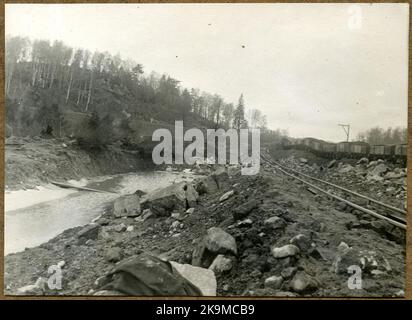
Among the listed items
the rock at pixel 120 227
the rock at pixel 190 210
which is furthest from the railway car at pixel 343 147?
the rock at pixel 120 227

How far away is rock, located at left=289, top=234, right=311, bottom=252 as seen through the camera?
3.72m

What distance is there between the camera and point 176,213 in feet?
14.7

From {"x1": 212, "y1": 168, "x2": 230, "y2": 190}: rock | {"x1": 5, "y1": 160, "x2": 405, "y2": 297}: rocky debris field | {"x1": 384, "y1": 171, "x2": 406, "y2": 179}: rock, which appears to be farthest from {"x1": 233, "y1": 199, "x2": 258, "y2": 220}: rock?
{"x1": 384, "y1": 171, "x2": 406, "y2": 179}: rock

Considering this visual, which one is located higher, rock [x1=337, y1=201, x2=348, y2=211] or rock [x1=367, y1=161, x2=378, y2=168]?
rock [x1=367, y1=161, x2=378, y2=168]

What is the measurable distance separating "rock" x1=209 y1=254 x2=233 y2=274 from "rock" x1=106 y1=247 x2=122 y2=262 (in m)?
1.28

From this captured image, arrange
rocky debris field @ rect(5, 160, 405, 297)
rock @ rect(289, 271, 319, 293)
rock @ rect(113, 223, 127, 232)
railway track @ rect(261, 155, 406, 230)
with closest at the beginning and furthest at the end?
1. rock @ rect(289, 271, 319, 293)
2. rocky debris field @ rect(5, 160, 405, 297)
3. railway track @ rect(261, 155, 406, 230)
4. rock @ rect(113, 223, 127, 232)

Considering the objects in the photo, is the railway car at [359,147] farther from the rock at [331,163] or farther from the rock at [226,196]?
the rock at [226,196]

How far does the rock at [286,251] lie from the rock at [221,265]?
0.56 m

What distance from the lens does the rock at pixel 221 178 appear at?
4484mm

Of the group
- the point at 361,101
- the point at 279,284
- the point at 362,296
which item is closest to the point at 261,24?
the point at 361,101

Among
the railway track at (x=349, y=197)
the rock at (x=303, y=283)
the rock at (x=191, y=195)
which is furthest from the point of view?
the rock at (x=191, y=195)

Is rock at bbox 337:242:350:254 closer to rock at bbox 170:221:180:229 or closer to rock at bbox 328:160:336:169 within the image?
rock at bbox 328:160:336:169

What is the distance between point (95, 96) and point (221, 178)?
7.39 ft

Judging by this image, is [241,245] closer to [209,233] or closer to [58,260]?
[209,233]
